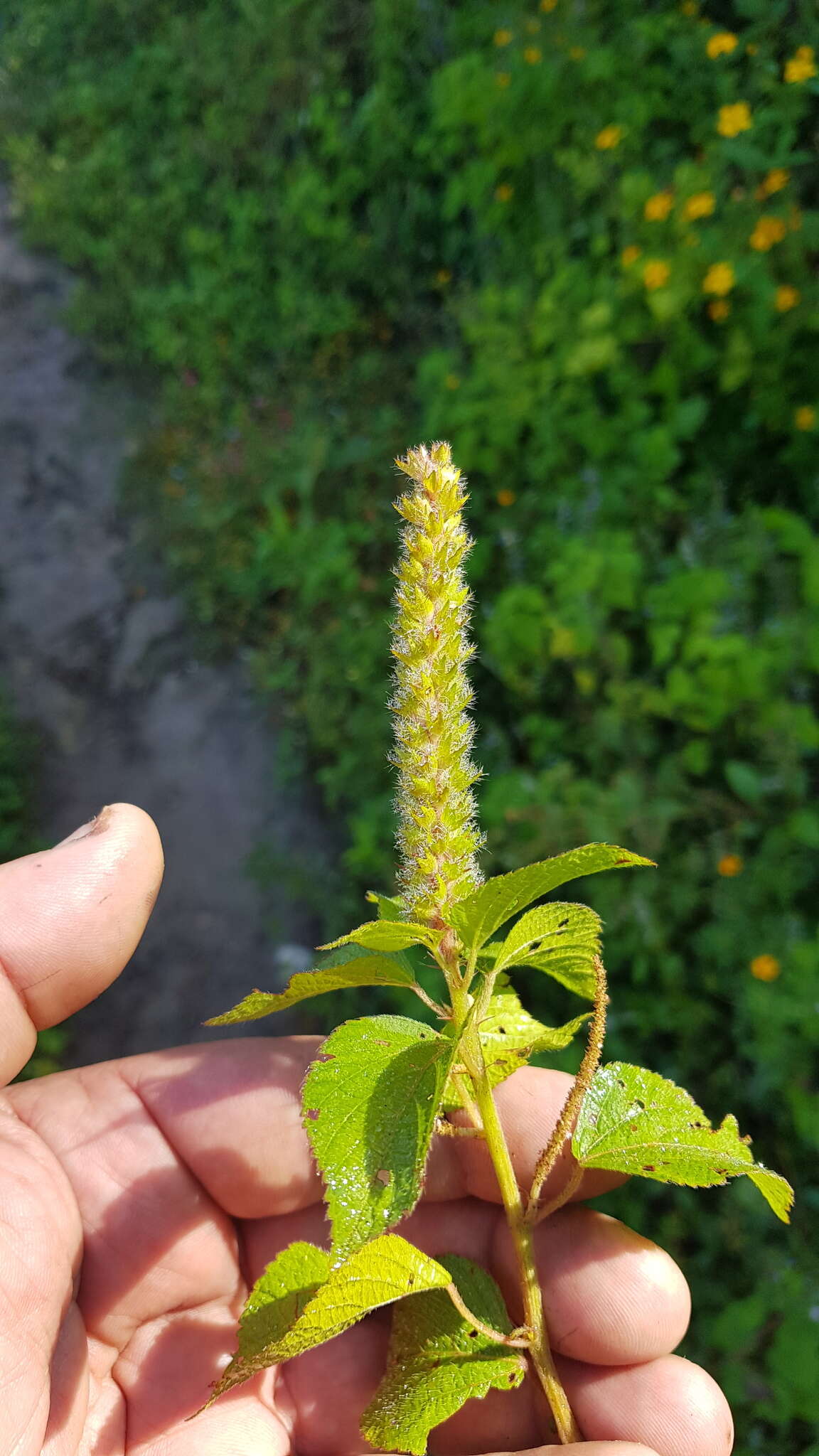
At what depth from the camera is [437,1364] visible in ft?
4.54

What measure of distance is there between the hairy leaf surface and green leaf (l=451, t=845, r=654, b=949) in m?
0.07

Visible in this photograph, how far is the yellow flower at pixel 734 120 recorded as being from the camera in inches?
111

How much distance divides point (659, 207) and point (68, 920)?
269 cm

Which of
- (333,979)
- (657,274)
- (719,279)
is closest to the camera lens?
(333,979)

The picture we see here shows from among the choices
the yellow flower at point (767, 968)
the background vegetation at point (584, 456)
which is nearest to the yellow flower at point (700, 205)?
the background vegetation at point (584, 456)

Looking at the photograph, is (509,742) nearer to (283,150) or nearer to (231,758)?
(231,758)

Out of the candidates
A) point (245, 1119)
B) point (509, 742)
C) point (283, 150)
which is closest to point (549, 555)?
point (509, 742)

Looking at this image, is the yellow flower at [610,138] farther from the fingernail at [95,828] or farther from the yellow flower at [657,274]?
the fingernail at [95,828]

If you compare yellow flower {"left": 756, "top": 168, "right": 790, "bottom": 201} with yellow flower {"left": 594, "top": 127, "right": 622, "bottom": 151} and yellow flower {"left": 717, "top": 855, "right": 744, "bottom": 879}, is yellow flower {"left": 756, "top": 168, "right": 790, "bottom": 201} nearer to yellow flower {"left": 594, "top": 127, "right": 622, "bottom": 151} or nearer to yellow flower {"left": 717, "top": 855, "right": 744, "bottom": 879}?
yellow flower {"left": 594, "top": 127, "right": 622, "bottom": 151}

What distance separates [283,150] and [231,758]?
3.31 meters

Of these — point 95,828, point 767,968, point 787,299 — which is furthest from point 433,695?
point 787,299

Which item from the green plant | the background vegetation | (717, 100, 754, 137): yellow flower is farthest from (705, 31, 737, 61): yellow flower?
the green plant

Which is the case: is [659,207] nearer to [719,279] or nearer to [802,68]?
[719,279]

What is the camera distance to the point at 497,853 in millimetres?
2697
